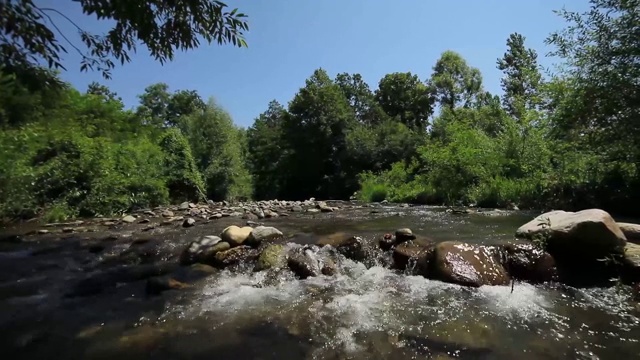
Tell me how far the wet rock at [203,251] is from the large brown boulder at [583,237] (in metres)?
5.67

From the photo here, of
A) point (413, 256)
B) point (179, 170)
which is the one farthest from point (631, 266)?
point (179, 170)

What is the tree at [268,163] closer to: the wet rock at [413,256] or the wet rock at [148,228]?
the wet rock at [148,228]

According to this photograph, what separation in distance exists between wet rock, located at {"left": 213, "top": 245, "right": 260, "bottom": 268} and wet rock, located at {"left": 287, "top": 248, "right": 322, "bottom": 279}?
2.70ft

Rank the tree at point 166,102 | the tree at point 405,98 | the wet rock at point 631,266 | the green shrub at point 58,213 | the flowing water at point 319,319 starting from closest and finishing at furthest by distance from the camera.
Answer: the flowing water at point 319,319
the wet rock at point 631,266
the green shrub at point 58,213
the tree at point 405,98
the tree at point 166,102

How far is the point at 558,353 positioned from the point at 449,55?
152 feet

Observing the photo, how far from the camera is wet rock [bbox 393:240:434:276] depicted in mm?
5785

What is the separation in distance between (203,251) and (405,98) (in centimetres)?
4475

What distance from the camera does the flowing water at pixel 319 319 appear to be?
3451mm

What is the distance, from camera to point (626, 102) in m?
9.48

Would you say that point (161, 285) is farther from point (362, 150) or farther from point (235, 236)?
point (362, 150)

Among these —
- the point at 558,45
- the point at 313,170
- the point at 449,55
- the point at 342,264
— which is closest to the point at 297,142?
the point at 313,170

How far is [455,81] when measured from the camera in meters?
43.8

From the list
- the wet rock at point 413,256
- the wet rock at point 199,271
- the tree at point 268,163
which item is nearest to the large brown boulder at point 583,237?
the wet rock at point 413,256

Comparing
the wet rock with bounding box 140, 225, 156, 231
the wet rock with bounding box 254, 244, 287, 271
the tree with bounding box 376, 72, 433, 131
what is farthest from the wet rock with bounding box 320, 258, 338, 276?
the tree with bounding box 376, 72, 433, 131
